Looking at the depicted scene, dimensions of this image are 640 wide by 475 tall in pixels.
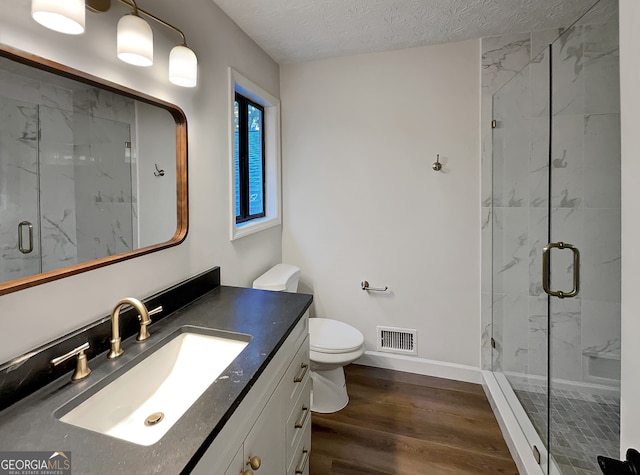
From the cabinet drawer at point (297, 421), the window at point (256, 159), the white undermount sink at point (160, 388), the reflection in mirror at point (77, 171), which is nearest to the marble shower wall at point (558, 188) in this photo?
the cabinet drawer at point (297, 421)

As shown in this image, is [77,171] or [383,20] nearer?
[77,171]

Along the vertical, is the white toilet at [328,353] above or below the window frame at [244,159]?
below

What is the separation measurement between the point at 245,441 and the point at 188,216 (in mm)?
981

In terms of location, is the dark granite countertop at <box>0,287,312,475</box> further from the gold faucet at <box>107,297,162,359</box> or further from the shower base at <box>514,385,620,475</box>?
the shower base at <box>514,385,620,475</box>

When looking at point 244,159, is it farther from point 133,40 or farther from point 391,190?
point 133,40

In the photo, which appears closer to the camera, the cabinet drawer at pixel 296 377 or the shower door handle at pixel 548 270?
the cabinet drawer at pixel 296 377

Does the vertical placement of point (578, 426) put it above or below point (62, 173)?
below

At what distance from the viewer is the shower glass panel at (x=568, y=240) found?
1.60m

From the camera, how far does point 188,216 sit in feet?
4.96

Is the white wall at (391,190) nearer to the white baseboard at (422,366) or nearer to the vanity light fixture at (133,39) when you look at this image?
the white baseboard at (422,366)

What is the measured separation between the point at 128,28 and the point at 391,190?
1.78m

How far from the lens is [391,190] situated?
239 cm

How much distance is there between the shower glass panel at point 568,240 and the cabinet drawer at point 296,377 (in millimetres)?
1164

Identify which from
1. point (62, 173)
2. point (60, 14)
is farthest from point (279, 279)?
point (60, 14)
